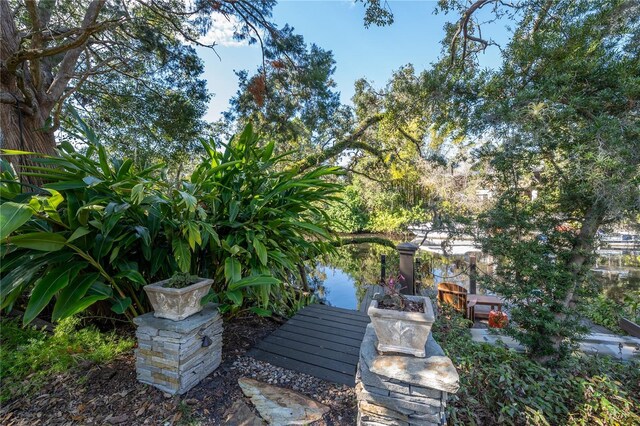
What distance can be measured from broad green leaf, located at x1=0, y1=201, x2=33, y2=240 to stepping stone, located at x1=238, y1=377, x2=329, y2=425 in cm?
150

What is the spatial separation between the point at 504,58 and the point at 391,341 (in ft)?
9.41

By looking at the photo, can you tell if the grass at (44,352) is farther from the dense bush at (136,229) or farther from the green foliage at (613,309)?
the green foliage at (613,309)

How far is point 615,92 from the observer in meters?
2.10

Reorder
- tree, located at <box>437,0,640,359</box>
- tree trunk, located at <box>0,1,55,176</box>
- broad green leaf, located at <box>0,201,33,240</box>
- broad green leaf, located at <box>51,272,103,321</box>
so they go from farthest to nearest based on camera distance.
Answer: tree trunk, located at <box>0,1,55,176</box> < tree, located at <box>437,0,640,359</box> < broad green leaf, located at <box>51,272,103,321</box> < broad green leaf, located at <box>0,201,33,240</box>

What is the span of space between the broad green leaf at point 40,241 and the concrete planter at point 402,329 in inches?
68.4

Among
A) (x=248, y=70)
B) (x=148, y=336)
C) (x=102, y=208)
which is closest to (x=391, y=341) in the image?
(x=148, y=336)

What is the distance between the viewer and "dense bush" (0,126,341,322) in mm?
1460

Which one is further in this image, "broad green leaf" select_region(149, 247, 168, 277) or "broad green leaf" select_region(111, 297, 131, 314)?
"broad green leaf" select_region(149, 247, 168, 277)

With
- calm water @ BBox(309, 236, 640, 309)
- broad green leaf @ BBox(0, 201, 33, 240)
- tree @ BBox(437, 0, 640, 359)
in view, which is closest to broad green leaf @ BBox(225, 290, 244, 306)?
broad green leaf @ BBox(0, 201, 33, 240)

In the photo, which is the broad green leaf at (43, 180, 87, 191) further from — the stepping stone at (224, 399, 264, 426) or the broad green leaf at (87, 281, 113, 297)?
the stepping stone at (224, 399, 264, 426)

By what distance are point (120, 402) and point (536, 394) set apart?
2576 mm

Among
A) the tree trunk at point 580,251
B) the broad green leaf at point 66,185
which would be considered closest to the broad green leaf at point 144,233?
the broad green leaf at point 66,185

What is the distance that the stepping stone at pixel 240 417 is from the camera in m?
1.48

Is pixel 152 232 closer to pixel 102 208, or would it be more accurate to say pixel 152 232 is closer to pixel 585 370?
pixel 102 208
